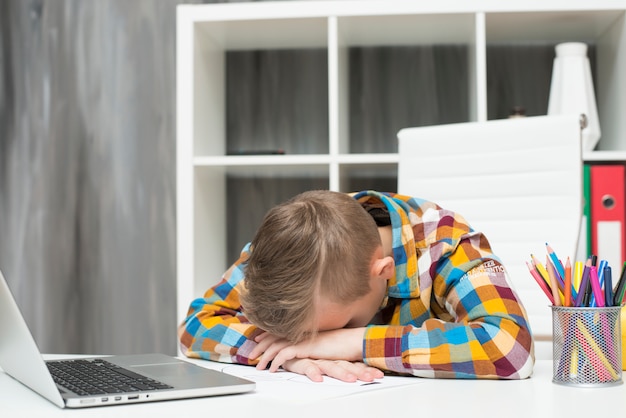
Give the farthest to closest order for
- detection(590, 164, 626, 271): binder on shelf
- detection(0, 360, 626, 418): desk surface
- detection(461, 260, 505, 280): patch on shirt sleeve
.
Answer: detection(590, 164, 626, 271): binder on shelf
detection(461, 260, 505, 280): patch on shirt sleeve
detection(0, 360, 626, 418): desk surface

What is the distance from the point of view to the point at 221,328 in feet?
3.86

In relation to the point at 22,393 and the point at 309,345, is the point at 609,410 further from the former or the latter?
the point at 22,393

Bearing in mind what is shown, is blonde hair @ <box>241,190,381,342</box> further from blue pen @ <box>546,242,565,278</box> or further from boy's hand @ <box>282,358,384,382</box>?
blue pen @ <box>546,242,565,278</box>

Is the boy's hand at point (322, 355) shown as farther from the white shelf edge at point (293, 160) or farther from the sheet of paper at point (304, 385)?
the white shelf edge at point (293, 160)

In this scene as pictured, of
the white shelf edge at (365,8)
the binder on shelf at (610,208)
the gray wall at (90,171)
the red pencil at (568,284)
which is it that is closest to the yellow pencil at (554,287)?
the red pencil at (568,284)

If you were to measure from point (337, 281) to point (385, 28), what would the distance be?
1403 mm

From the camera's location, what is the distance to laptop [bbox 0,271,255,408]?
805 millimetres

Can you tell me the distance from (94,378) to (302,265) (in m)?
0.29

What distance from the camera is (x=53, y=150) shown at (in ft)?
8.70

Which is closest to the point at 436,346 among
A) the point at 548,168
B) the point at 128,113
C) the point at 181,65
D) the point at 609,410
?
the point at 609,410

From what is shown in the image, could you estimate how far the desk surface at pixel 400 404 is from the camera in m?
0.77

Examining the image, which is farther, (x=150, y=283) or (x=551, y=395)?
(x=150, y=283)

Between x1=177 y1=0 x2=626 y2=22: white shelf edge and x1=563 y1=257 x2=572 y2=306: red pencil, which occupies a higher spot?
x1=177 y1=0 x2=626 y2=22: white shelf edge

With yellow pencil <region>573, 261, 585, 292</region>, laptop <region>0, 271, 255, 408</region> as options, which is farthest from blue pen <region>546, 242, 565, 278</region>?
laptop <region>0, 271, 255, 408</region>
